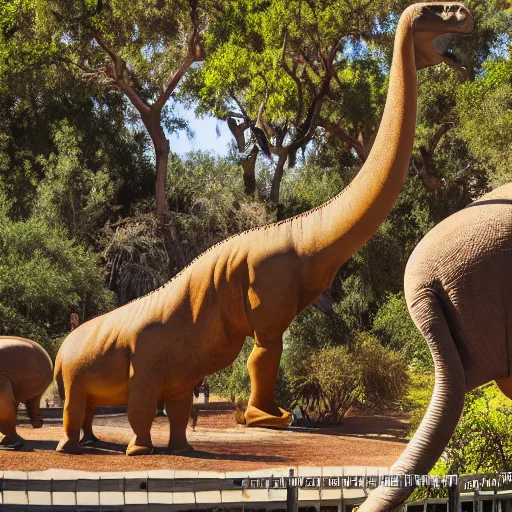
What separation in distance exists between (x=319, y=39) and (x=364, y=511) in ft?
56.0

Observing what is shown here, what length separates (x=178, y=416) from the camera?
10000 mm

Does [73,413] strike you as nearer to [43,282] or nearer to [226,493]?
[226,493]

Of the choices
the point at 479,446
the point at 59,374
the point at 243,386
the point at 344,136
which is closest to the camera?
the point at 479,446

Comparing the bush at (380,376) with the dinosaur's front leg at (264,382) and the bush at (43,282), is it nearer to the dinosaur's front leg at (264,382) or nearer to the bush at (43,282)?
the dinosaur's front leg at (264,382)

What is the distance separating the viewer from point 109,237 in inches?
857

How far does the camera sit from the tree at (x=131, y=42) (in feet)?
75.2

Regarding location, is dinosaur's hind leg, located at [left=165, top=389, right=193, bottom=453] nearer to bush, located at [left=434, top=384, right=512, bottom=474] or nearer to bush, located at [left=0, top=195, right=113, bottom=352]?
bush, located at [left=434, top=384, right=512, bottom=474]

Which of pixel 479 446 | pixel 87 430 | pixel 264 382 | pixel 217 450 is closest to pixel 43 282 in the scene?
pixel 87 430

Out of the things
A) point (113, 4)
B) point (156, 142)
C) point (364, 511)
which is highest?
point (113, 4)

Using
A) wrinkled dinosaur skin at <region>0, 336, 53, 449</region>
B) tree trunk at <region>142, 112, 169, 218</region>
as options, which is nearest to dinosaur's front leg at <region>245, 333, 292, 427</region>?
wrinkled dinosaur skin at <region>0, 336, 53, 449</region>

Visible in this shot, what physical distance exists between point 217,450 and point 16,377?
2.32 meters

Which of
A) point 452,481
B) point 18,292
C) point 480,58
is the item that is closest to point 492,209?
point 452,481

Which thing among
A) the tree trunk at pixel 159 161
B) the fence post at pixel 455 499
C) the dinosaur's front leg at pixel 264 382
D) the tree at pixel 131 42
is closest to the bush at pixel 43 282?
the tree trunk at pixel 159 161

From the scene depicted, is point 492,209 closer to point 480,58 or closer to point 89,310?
point 89,310
